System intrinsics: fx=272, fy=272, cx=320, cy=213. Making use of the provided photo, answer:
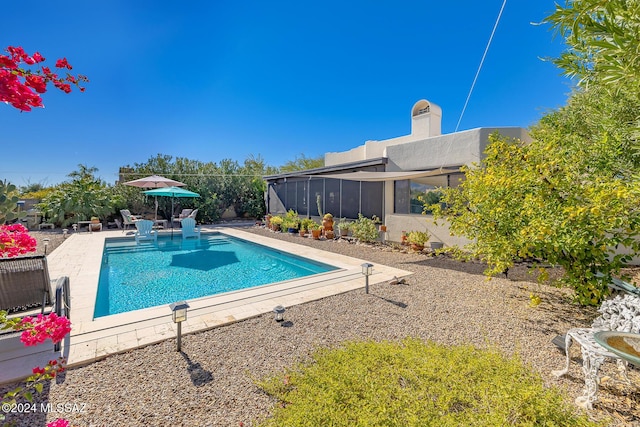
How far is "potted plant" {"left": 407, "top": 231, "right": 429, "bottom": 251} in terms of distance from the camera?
427 inches

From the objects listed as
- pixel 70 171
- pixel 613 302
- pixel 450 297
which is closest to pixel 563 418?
pixel 613 302

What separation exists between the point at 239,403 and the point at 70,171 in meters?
23.2

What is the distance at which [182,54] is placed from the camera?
1427 cm

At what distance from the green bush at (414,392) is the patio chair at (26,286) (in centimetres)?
394

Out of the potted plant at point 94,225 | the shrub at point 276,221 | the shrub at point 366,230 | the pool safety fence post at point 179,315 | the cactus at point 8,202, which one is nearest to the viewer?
the cactus at point 8,202

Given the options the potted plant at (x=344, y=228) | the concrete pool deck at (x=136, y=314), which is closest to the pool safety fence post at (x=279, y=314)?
the concrete pool deck at (x=136, y=314)

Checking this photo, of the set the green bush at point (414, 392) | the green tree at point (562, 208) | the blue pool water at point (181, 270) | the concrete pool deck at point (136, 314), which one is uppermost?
the green tree at point (562, 208)

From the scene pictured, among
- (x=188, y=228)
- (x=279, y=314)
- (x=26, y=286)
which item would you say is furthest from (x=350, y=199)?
(x=26, y=286)

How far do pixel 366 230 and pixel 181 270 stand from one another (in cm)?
793

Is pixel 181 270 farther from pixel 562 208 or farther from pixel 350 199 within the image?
pixel 562 208

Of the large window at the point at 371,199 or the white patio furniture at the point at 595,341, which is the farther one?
the large window at the point at 371,199

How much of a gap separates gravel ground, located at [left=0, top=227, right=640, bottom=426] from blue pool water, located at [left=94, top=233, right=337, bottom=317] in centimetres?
321

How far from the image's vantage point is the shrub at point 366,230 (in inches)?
504

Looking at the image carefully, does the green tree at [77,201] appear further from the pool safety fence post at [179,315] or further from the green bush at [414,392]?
the green bush at [414,392]
